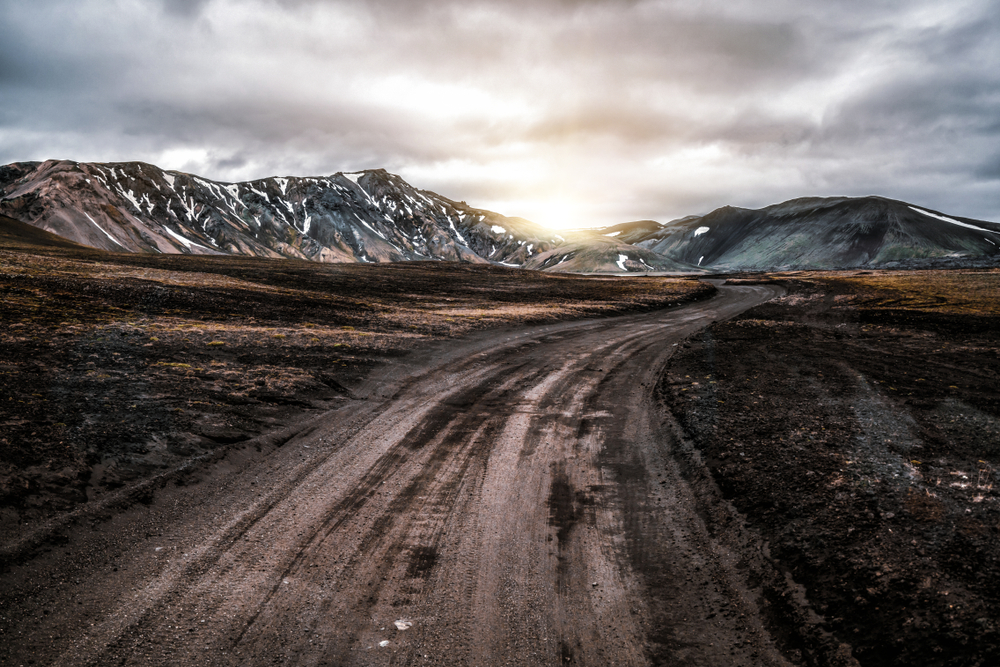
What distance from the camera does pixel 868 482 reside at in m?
6.84

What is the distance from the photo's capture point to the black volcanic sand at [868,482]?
4.40 metres

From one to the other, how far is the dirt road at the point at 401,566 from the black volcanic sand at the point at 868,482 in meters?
0.81

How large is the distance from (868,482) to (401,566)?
6822mm

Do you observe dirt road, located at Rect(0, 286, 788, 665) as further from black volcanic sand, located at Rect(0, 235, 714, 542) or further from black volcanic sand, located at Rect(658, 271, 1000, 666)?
black volcanic sand, located at Rect(0, 235, 714, 542)

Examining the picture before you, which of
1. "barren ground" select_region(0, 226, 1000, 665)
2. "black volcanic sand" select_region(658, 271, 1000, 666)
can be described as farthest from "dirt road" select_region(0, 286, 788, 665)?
"black volcanic sand" select_region(658, 271, 1000, 666)

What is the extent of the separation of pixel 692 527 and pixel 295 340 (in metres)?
15.3

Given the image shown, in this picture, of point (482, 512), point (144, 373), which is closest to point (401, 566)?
point (482, 512)

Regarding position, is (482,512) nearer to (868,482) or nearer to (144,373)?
(868,482)

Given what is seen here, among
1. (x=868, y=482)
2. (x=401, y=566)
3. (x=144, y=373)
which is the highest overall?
(x=144, y=373)

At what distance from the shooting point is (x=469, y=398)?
12.5 metres

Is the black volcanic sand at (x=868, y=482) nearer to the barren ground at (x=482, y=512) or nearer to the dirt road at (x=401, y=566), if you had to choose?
the barren ground at (x=482, y=512)

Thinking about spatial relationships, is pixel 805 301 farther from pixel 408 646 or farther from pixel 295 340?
pixel 408 646

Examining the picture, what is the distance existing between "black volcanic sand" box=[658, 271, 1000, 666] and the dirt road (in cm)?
81

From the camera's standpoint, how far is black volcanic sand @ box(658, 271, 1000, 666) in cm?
440
